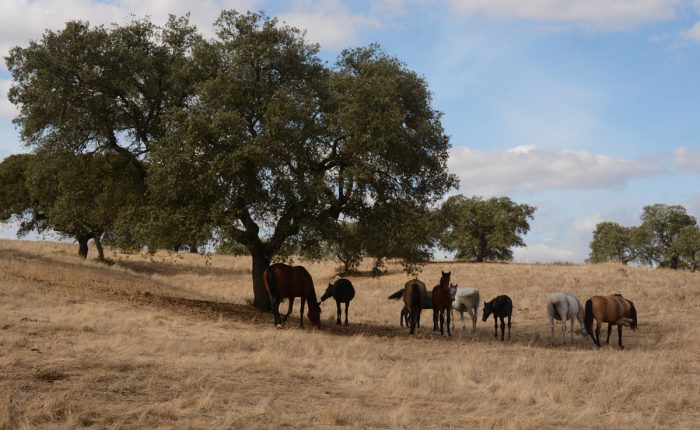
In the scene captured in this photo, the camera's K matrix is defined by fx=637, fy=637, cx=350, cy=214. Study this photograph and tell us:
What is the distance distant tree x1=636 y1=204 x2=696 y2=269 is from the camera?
9462 centimetres

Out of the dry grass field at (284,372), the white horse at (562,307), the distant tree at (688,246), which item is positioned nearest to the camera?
the dry grass field at (284,372)

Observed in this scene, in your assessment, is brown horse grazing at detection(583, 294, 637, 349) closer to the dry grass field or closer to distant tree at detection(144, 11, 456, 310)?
the dry grass field

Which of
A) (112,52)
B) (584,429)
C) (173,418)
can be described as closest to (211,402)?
(173,418)

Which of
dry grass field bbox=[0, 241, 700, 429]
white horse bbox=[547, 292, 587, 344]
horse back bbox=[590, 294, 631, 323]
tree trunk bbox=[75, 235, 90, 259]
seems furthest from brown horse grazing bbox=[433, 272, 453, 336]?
tree trunk bbox=[75, 235, 90, 259]

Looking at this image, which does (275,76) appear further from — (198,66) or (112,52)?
(112,52)

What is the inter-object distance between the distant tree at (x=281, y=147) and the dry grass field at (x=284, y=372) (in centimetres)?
418

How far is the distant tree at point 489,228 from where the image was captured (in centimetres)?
7319

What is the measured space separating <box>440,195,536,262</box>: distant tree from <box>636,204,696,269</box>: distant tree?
2907cm

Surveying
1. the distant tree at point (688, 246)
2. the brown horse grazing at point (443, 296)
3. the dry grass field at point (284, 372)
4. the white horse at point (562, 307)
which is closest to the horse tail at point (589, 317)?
the dry grass field at point (284, 372)

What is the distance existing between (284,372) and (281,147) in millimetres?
11357

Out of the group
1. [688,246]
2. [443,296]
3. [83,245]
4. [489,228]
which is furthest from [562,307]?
[688,246]

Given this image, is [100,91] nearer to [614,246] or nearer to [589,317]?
[589,317]

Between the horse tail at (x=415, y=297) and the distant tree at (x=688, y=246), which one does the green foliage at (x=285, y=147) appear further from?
the distant tree at (x=688, y=246)

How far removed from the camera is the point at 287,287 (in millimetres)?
23906
